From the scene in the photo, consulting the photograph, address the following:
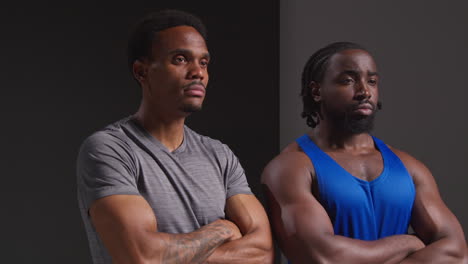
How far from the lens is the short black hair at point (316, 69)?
2.94 metres

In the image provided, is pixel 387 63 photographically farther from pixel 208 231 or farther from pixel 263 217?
pixel 208 231

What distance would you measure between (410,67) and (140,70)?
224 cm

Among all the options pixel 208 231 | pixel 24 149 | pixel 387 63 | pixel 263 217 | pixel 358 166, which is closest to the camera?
pixel 208 231

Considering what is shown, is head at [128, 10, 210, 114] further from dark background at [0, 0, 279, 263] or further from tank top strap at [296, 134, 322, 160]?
dark background at [0, 0, 279, 263]

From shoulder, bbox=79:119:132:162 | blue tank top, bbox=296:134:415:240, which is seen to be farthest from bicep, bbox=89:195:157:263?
blue tank top, bbox=296:134:415:240

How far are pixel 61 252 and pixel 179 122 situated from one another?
176cm

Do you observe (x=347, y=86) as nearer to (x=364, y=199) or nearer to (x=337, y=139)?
(x=337, y=139)

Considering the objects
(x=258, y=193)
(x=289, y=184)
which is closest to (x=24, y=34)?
(x=258, y=193)

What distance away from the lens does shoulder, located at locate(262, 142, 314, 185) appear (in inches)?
109

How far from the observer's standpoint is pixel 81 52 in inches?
159

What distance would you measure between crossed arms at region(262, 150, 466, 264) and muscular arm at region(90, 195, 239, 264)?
0.49 metres

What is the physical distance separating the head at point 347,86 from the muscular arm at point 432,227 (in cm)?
34

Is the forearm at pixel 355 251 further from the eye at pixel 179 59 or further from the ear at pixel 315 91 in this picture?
the eye at pixel 179 59

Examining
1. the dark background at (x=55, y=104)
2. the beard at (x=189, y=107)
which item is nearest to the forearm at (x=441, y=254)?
the beard at (x=189, y=107)
